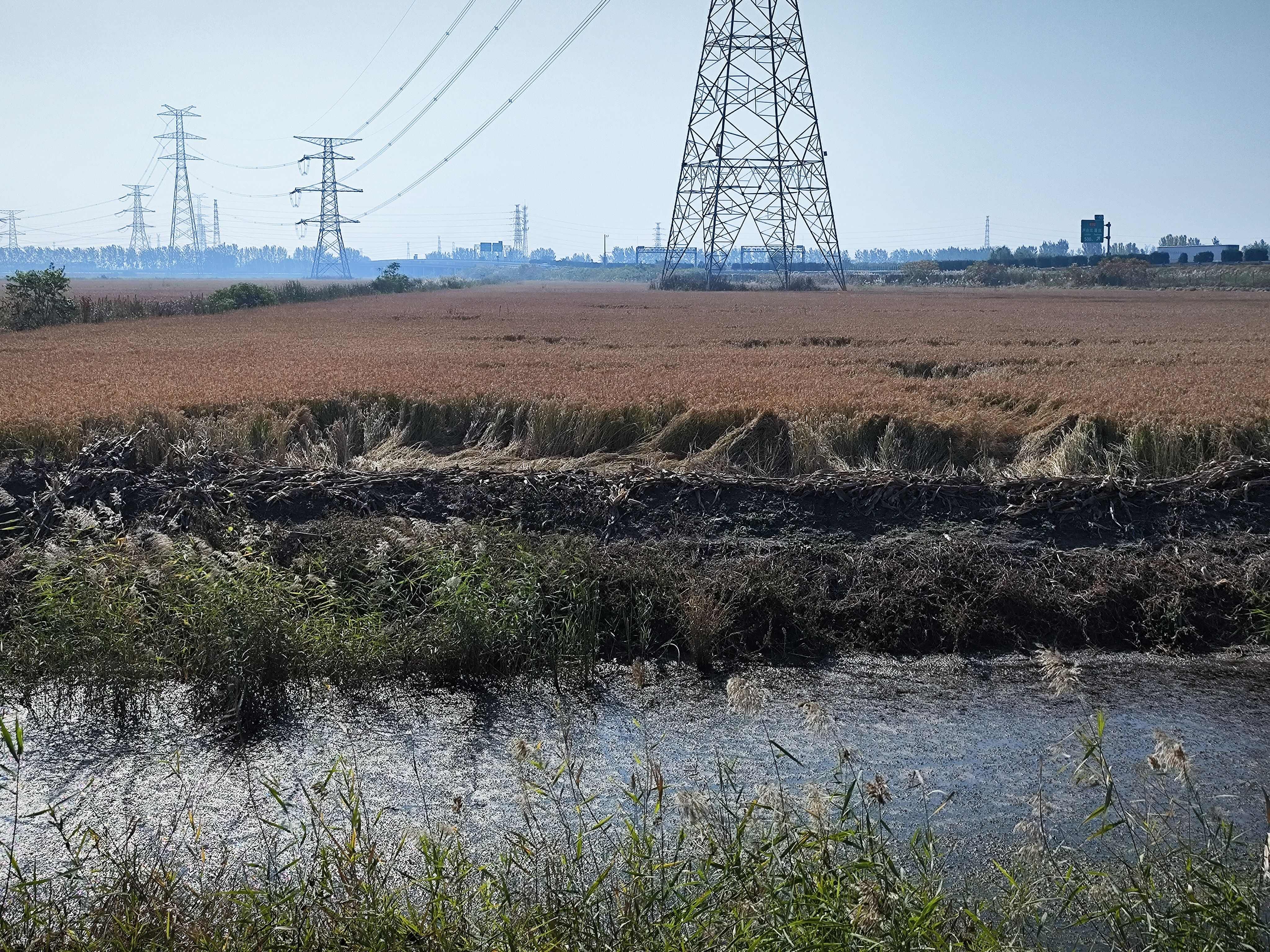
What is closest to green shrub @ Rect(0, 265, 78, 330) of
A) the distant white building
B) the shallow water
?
the shallow water

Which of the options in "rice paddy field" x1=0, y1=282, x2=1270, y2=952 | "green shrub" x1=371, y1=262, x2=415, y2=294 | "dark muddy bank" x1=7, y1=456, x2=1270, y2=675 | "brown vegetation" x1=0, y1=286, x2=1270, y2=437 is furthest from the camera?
"green shrub" x1=371, y1=262, x2=415, y2=294

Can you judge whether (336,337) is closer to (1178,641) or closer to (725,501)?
(725,501)

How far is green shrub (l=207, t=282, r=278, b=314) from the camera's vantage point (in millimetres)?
45406

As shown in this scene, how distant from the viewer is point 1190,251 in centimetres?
12181

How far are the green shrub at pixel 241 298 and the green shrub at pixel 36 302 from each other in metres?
9.72

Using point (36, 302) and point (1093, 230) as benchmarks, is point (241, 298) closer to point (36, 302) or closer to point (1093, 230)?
point (36, 302)

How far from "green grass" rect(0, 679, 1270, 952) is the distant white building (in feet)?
326

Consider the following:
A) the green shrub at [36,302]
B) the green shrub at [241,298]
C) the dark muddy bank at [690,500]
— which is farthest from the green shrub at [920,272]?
the dark muddy bank at [690,500]

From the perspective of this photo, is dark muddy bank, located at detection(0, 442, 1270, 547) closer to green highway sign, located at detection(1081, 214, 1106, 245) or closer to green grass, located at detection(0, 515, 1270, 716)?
green grass, located at detection(0, 515, 1270, 716)

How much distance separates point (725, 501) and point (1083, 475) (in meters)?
3.77

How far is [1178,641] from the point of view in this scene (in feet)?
28.6

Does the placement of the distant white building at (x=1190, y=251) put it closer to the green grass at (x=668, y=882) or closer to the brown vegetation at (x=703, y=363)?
the brown vegetation at (x=703, y=363)

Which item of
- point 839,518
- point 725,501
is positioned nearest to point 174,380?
point 725,501

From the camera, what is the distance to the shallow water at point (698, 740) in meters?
5.80
